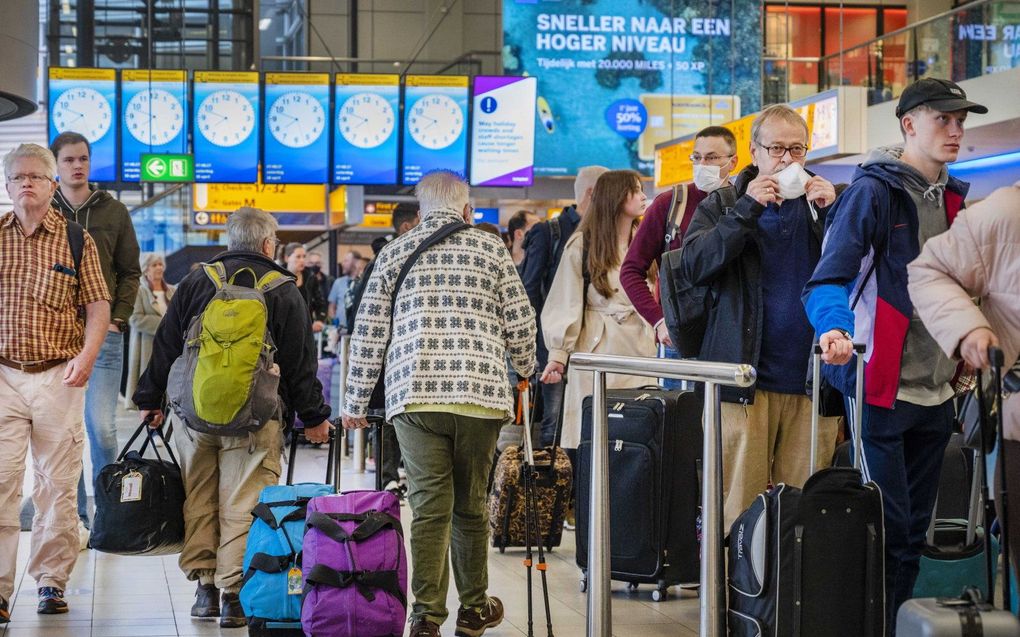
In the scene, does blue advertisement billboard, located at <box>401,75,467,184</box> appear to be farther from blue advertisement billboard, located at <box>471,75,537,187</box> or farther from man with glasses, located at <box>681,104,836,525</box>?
man with glasses, located at <box>681,104,836,525</box>

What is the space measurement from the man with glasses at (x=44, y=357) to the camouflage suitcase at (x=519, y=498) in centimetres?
208

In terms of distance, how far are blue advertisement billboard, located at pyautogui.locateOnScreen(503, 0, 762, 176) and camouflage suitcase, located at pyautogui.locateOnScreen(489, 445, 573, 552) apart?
1688 centimetres

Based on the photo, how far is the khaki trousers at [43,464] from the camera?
5113 mm

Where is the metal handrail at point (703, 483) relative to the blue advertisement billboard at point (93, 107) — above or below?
below

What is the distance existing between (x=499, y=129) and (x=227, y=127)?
331 cm

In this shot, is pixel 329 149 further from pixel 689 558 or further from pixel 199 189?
pixel 689 558

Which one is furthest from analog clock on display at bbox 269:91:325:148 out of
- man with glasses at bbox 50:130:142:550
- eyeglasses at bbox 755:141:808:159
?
eyeglasses at bbox 755:141:808:159

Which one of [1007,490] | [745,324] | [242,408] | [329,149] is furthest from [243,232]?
[329,149]

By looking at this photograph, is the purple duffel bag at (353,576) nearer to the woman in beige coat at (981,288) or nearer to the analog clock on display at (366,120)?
the woman in beige coat at (981,288)

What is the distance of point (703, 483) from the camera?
347cm

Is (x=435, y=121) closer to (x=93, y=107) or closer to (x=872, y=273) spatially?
Result: (x=93, y=107)

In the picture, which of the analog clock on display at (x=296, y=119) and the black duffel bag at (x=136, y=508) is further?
the analog clock on display at (x=296, y=119)

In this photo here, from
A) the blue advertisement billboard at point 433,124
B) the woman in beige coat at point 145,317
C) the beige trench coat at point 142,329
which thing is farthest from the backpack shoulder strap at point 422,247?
the blue advertisement billboard at point 433,124

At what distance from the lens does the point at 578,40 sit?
79.3 feet
